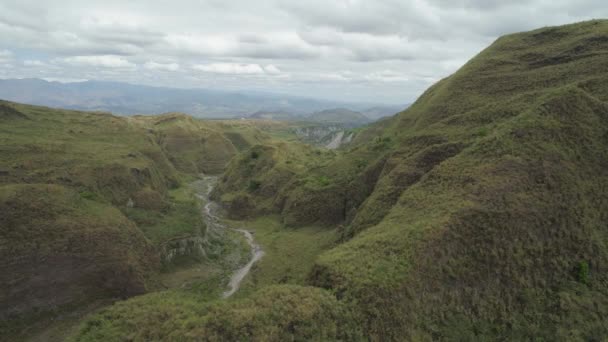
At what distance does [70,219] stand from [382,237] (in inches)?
1423

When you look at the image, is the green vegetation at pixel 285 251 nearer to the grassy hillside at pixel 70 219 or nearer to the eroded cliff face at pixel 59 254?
the grassy hillside at pixel 70 219

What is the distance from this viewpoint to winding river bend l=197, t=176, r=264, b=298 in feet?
153

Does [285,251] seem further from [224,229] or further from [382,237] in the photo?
[382,237]

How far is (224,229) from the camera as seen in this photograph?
69812 mm

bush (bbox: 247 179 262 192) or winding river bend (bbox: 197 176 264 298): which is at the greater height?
bush (bbox: 247 179 262 192)

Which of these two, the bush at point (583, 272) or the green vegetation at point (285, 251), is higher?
the bush at point (583, 272)

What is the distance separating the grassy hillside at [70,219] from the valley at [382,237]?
0.68 feet

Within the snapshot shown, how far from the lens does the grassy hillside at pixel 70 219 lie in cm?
3444

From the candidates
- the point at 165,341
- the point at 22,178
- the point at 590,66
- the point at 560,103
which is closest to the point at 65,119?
the point at 22,178

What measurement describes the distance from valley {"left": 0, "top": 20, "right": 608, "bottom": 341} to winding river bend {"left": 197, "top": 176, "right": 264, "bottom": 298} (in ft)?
1.68

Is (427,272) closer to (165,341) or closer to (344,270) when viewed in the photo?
(344,270)

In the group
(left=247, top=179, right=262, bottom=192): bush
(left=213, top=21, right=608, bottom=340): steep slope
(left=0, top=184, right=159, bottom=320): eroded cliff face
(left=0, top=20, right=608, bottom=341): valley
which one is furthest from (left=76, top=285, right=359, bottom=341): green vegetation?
(left=247, top=179, right=262, bottom=192): bush

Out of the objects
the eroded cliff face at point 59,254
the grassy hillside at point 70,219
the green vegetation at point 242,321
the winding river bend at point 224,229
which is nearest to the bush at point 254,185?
the winding river bend at point 224,229

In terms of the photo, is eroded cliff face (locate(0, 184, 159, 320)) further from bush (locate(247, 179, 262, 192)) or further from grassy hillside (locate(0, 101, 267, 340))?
bush (locate(247, 179, 262, 192))
